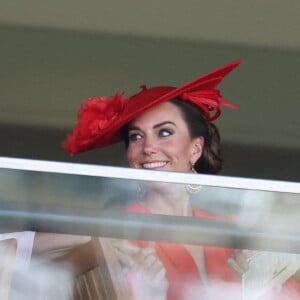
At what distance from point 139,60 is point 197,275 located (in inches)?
64.4

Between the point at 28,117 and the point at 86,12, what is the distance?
36 centimetres

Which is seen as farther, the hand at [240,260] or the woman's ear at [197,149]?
the woman's ear at [197,149]

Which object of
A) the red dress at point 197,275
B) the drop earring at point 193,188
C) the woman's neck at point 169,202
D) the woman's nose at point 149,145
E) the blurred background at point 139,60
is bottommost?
the red dress at point 197,275

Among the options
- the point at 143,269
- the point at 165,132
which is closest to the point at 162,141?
the point at 165,132

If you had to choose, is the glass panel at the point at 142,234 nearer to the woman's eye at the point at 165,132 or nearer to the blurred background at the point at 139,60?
the woman's eye at the point at 165,132

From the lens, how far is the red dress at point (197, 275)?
1.13 meters

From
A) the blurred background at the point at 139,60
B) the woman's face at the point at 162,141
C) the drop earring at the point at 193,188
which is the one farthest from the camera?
the blurred background at the point at 139,60

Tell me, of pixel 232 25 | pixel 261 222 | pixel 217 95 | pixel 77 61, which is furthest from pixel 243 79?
pixel 261 222

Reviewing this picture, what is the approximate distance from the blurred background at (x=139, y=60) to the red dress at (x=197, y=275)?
5.12ft

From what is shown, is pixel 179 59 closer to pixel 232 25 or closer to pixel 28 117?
pixel 232 25

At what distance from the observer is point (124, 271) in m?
1.14

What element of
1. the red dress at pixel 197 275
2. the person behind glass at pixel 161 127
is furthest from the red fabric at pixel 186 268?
the person behind glass at pixel 161 127

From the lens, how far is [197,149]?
175 centimetres

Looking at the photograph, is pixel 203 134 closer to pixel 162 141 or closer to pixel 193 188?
pixel 162 141
